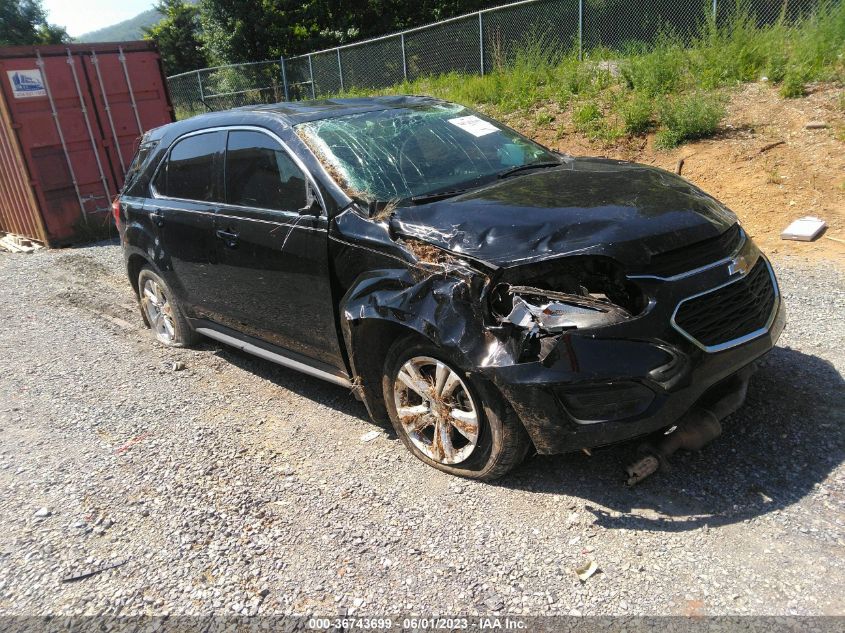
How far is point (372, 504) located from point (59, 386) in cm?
329

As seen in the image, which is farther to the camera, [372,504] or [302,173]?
[302,173]

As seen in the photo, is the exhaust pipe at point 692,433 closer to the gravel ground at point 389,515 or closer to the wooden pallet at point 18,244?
the gravel ground at point 389,515

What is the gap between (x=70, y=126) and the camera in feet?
34.5

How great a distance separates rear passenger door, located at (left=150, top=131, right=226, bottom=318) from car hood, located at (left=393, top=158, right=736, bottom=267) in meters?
1.80

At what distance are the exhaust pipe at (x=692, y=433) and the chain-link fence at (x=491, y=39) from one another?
8.99 meters

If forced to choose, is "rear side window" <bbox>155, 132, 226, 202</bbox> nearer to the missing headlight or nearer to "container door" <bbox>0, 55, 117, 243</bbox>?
the missing headlight

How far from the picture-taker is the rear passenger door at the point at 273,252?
3.82 meters

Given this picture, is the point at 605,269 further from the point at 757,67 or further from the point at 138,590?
the point at 757,67

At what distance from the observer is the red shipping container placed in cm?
1000

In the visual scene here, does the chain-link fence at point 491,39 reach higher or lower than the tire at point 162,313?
higher

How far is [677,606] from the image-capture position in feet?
8.18

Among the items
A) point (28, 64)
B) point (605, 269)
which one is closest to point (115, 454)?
point (605, 269)

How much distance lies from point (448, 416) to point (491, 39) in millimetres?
12928

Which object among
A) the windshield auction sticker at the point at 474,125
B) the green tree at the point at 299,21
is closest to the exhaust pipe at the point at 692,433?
the windshield auction sticker at the point at 474,125
